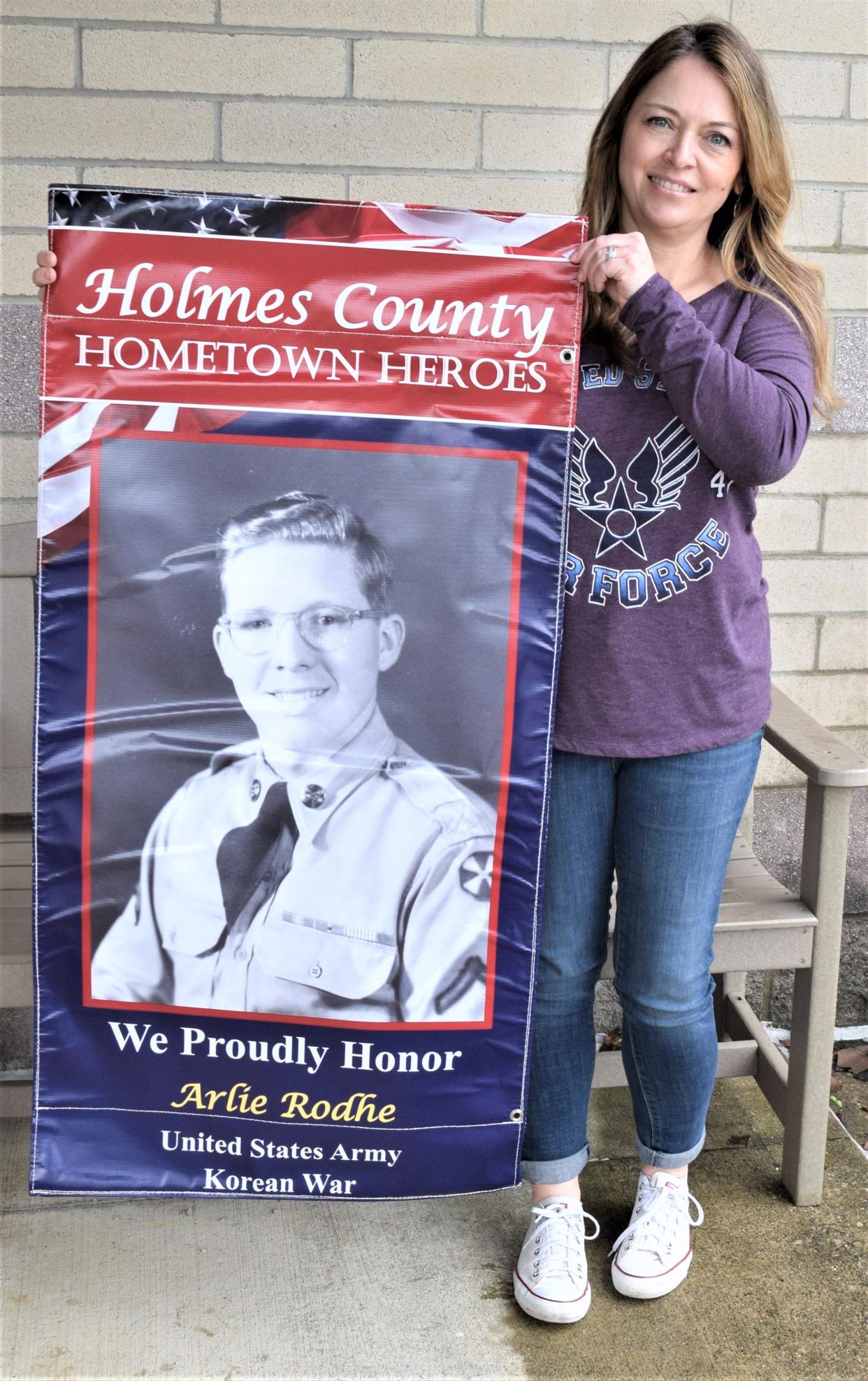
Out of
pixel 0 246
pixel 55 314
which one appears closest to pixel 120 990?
pixel 55 314

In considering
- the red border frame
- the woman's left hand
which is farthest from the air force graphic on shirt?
the woman's left hand

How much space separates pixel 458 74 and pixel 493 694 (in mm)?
1806

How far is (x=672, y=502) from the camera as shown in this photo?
1.96 metres

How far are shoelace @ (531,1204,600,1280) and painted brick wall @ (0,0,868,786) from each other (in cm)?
200

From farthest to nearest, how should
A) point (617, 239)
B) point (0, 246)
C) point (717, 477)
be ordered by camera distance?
point (0, 246) → point (717, 477) → point (617, 239)

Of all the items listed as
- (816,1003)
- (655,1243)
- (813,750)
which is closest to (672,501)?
(813,750)

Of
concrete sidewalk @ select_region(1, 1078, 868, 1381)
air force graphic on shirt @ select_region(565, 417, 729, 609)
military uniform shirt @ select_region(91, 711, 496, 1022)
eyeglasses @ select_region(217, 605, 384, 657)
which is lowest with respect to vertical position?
concrete sidewalk @ select_region(1, 1078, 868, 1381)

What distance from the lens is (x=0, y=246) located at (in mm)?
2967

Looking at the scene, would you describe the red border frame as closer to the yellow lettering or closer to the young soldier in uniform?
the young soldier in uniform

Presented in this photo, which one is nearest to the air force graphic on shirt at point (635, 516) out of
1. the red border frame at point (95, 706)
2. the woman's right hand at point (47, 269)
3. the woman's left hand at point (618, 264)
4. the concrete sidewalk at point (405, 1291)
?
the red border frame at point (95, 706)

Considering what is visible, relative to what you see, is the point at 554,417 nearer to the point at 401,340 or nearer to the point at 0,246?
the point at 401,340

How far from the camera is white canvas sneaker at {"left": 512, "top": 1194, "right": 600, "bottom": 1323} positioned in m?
2.22

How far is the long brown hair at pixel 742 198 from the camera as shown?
1.94m

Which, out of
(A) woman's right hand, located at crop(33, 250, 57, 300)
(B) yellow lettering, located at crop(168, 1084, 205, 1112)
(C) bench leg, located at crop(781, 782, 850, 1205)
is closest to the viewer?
(A) woman's right hand, located at crop(33, 250, 57, 300)
